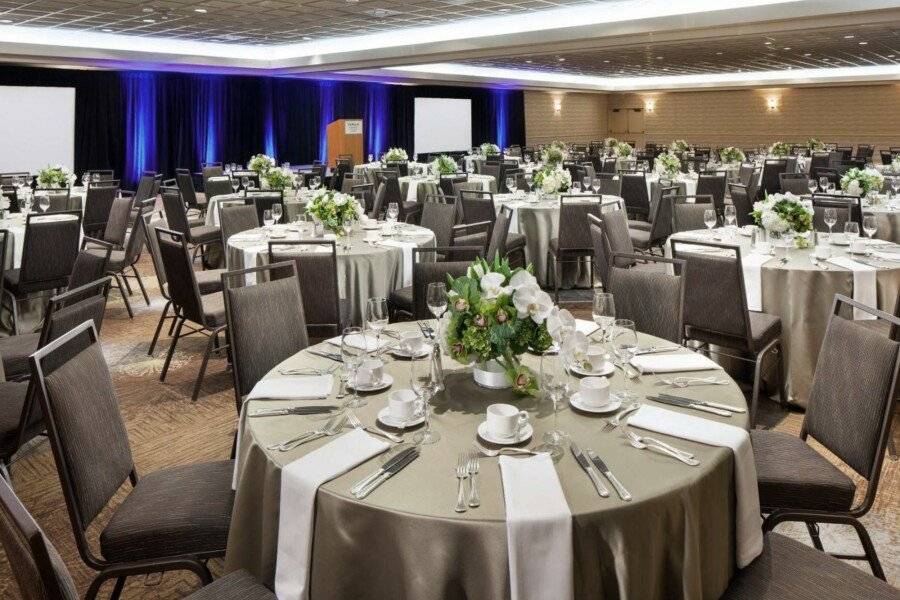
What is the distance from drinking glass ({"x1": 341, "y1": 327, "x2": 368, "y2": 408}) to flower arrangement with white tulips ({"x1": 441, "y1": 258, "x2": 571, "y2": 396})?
0.31 meters

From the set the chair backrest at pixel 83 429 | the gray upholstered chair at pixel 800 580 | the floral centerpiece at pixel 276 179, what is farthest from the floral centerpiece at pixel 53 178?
A: the gray upholstered chair at pixel 800 580

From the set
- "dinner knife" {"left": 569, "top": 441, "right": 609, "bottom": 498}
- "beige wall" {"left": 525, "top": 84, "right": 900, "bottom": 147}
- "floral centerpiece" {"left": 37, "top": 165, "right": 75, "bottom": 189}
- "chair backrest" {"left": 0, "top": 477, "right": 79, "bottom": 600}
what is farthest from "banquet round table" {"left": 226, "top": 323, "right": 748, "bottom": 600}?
"beige wall" {"left": 525, "top": 84, "right": 900, "bottom": 147}

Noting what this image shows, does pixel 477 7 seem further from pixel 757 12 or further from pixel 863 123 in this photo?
pixel 863 123

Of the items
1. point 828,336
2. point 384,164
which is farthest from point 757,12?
point 828,336

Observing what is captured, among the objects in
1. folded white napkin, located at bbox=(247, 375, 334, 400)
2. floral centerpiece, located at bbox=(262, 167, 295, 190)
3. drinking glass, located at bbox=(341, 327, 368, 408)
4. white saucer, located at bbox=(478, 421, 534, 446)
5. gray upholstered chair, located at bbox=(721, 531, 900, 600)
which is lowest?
gray upholstered chair, located at bbox=(721, 531, 900, 600)

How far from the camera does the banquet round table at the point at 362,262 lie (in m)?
4.68

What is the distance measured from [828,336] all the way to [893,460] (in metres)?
1.64

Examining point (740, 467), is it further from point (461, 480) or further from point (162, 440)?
point (162, 440)

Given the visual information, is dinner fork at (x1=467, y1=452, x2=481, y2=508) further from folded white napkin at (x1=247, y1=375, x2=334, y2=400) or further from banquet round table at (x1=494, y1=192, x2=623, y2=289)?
banquet round table at (x1=494, y1=192, x2=623, y2=289)

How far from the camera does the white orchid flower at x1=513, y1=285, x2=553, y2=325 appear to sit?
80.7 inches

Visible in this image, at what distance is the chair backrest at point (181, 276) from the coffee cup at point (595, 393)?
279cm

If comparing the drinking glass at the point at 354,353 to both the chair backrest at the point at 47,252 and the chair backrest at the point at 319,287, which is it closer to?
the chair backrest at the point at 319,287

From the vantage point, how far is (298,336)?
3.10 metres

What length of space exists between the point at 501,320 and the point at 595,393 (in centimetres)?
36
